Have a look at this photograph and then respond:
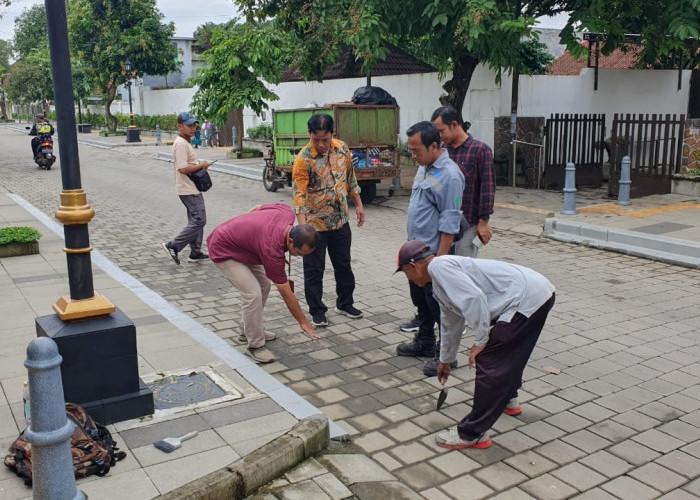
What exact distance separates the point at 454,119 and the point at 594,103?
1323 cm

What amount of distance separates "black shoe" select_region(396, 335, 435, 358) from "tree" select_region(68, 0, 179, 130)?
32.9 m

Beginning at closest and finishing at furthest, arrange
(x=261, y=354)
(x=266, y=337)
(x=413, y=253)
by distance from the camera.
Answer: (x=413, y=253), (x=261, y=354), (x=266, y=337)

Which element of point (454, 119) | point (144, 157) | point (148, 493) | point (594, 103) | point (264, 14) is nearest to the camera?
point (148, 493)

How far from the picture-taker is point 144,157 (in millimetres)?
26719

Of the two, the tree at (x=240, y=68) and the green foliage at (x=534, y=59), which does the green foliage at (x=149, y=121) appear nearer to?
the tree at (x=240, y=68)

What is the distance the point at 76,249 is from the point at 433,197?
2.52m

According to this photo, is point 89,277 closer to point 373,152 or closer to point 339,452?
point 339,452

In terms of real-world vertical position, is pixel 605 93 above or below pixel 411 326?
above

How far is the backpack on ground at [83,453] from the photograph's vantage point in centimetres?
350

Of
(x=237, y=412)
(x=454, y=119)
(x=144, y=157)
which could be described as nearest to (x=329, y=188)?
(x=454, y=119)

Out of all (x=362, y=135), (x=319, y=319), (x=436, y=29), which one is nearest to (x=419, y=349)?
(x=319, y=319)

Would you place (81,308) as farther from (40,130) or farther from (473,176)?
(40,130)

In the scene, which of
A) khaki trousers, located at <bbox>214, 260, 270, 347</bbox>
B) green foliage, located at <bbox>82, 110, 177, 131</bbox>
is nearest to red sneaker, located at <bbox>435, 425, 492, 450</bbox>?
khaki trousers, located at <bbox>214, 260, 270, 347</bbox>

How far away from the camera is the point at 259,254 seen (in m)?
5.10
